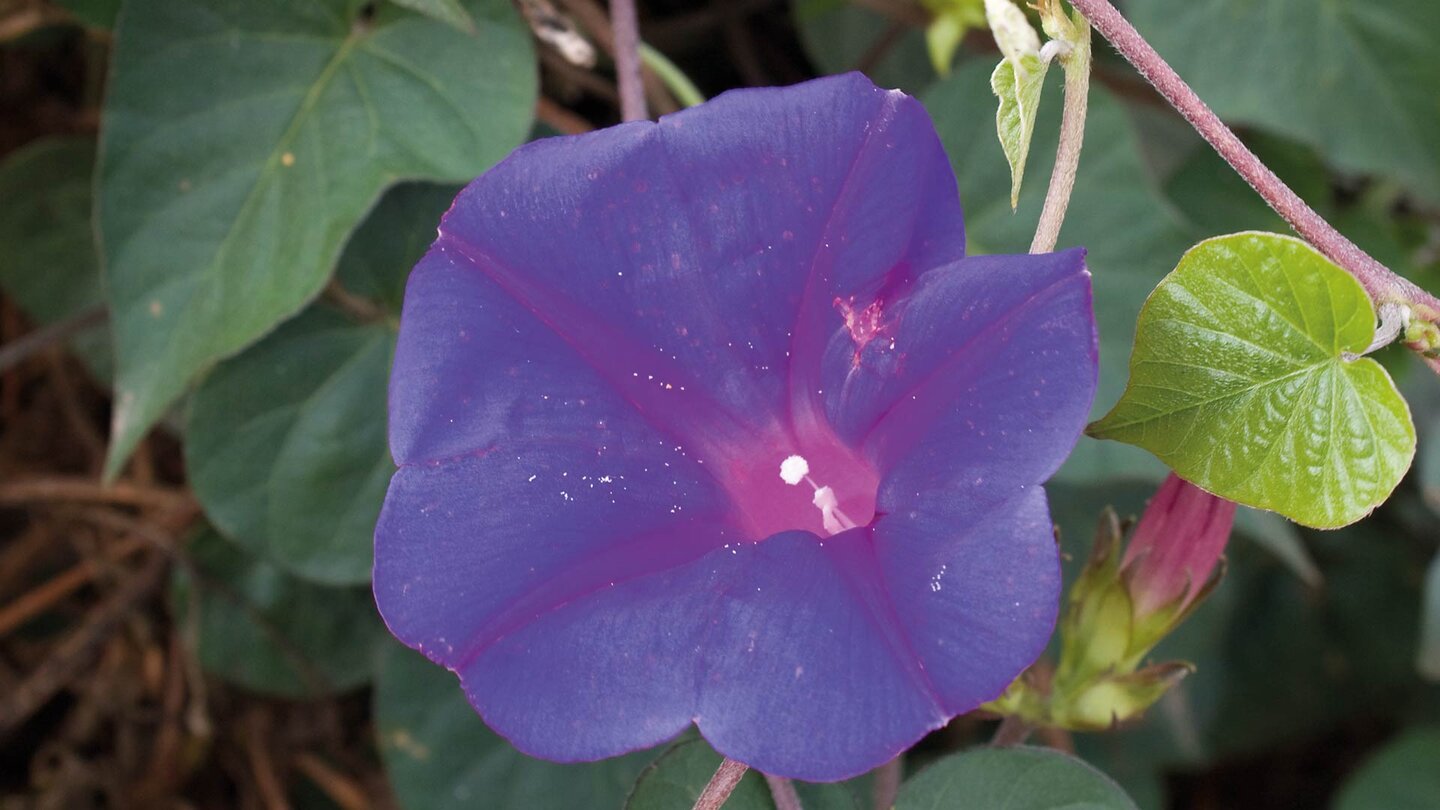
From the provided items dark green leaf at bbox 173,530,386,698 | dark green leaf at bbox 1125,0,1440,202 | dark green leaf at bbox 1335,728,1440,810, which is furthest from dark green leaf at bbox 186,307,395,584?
dark green leaf at bbox 1335,728,1440,810

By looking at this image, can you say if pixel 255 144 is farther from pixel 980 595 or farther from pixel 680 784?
pixel 980 595

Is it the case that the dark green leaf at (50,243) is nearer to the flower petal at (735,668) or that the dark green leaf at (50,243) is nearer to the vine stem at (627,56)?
the vine stem at (627,56)

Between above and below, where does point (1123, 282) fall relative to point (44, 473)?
above

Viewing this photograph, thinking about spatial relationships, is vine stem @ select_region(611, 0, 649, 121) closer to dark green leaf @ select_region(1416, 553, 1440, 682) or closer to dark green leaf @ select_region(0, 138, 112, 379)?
dark green leaf @ select_region(0, 138, 112, 379)

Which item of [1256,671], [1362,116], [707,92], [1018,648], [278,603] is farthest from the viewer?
[1256,671]

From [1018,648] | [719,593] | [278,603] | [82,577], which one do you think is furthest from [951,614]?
[82,577]

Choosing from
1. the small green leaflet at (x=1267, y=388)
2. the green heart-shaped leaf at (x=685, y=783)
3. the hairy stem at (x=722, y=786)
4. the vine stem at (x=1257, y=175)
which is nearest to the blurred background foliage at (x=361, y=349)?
the green heart-shaped leaf at (x=685, y=783)

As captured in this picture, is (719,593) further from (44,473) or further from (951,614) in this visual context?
(44,473)
